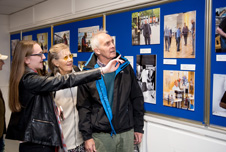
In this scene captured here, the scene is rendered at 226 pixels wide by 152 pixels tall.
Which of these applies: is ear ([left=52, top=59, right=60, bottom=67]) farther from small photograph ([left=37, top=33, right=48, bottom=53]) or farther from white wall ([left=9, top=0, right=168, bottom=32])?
small photograph ([left=37, top=33, right=48, bottom=53])

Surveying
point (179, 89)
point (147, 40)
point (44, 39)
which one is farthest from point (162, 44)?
point (44, 39)

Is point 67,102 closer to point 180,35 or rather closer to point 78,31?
point 180,35

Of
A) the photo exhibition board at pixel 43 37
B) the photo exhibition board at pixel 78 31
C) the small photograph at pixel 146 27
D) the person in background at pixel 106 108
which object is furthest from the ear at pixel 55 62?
the photo exhibition board at pixel 43 37

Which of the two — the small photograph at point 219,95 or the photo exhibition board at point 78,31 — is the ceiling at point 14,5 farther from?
the small photograph at point 219,95

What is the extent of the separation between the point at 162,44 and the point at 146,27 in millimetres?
277

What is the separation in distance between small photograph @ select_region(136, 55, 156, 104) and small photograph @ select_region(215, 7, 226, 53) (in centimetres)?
65

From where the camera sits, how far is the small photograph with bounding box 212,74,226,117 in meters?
1.77

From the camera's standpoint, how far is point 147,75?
2.35m

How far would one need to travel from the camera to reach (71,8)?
11.0 feet

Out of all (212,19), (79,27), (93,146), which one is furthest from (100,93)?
(79,27)

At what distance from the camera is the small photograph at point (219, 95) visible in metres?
1.77

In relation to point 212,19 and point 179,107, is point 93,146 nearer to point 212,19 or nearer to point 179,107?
point 179,107

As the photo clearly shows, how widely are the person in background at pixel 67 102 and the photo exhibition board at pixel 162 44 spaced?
0.77m

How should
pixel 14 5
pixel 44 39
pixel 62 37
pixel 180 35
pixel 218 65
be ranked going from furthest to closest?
pixel 14 5
pixel 44 39
pixel 62 37
pixel 180 35
pixel 218 65
